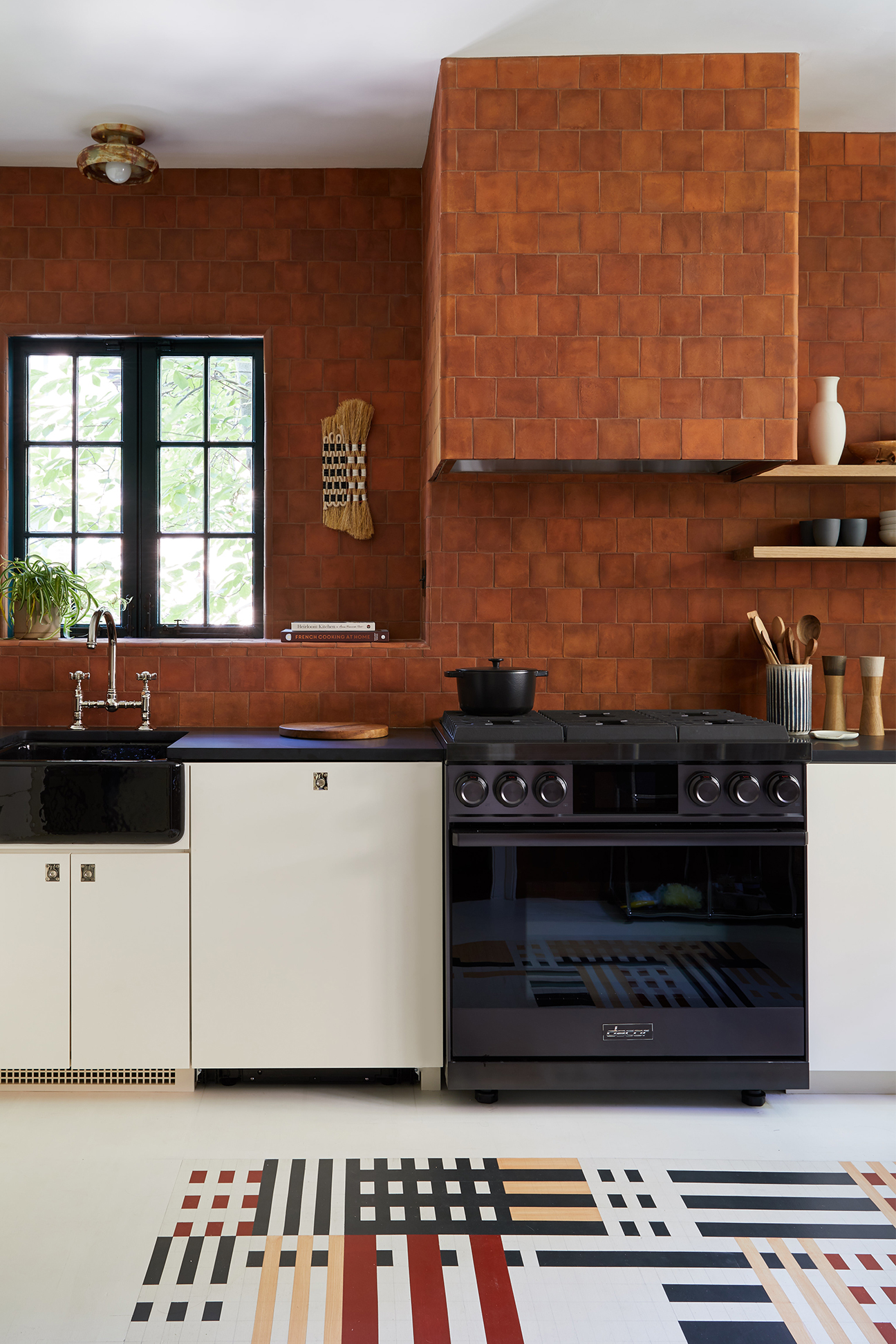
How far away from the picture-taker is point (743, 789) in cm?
259

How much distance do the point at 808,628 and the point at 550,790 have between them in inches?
48.0

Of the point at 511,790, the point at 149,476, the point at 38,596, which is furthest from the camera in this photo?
the point at 149,476

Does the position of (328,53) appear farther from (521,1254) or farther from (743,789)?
(521,1254)

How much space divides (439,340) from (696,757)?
1.42 metres

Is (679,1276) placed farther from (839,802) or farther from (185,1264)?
(839,802)

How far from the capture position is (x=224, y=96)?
296 cm

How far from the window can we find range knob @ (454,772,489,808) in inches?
51.4

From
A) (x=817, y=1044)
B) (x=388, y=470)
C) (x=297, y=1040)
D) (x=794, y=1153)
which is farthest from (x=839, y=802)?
(x=388, y=470)

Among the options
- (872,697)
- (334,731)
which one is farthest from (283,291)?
(872,697)

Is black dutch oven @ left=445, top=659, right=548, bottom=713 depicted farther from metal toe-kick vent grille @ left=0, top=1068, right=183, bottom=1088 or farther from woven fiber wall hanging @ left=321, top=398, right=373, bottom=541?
metal toe-kick vent grille @ left=0, top=1068, right=183, bottom=1088

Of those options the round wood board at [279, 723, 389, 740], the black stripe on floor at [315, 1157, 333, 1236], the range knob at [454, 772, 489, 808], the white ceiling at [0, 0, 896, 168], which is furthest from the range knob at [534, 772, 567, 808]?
the white ceiling at [0, 0, 896, 168]

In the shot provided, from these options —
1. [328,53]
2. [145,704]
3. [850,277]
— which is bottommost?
[145,704]

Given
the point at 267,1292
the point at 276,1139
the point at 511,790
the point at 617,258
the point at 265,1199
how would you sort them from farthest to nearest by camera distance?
the point at 617,258
the point at 511,790
the point at 276,1139
the point at 265,1199
the point at 267,1292

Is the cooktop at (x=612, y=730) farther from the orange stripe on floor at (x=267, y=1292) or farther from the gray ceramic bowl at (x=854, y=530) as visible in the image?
the orange stripe on floor at (x=267, y=1292)
